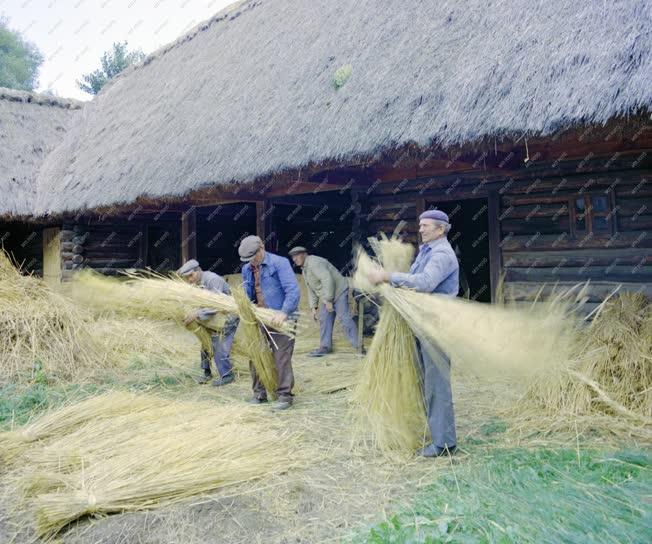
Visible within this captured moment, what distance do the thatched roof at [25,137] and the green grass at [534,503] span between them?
32.1ft

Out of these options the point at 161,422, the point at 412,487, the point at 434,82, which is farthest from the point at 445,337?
the point at 434,82

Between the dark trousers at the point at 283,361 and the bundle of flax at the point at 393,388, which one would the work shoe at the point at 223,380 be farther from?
the bundle of flax at the point at 393,388

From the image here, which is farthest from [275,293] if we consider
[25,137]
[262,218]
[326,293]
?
[25,137]

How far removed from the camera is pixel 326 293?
7148mm

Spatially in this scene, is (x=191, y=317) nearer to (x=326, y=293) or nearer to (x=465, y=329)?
(x=326, y=293)

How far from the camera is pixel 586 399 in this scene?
4.13 m

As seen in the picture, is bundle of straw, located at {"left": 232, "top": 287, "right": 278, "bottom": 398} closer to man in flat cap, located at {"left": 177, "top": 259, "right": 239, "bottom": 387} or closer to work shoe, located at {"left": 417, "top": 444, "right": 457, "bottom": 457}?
man in flat cap, located at {"left": 177, "top": 259, "right": 239, "bottom": 387}

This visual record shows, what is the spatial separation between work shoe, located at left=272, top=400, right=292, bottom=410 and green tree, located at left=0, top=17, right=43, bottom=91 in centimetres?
2916

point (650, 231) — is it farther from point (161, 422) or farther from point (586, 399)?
point (161, 422)

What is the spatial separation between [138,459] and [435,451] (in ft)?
5.43

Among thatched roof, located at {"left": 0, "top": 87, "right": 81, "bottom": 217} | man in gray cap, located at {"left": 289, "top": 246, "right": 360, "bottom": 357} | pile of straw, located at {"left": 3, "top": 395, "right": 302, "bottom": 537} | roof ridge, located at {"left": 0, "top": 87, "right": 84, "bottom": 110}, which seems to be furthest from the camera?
roof ridge, located at {"left": 0, "top": 87, "right": 84, "bottom": 110}

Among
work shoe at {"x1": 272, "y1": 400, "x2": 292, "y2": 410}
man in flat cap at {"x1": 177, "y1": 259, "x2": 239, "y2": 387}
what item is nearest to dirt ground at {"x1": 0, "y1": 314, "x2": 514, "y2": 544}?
work shoe at {"x1": 272, "y1": 400, "x2": 292, "y2": 410}

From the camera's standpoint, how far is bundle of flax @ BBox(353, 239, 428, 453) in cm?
364

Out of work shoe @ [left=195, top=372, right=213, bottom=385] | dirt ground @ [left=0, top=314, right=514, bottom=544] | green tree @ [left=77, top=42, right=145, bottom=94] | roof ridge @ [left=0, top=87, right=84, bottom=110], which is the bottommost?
dirt ground @ [left=0, top=314, right=514, bottom=544]
